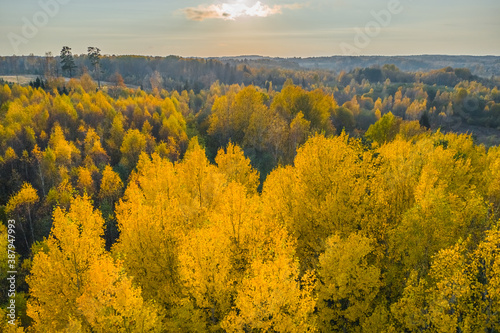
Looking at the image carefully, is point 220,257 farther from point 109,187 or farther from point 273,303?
point 109,187

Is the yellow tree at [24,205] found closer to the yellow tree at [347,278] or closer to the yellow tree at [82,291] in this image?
the yellow tree at [82,291]

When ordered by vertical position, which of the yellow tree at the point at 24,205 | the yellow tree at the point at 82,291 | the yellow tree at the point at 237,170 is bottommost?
the yellow tree at the point at 24,205

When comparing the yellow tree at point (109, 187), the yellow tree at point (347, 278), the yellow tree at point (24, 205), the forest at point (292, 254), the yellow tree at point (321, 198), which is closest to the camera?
the forest at point (292, 254)

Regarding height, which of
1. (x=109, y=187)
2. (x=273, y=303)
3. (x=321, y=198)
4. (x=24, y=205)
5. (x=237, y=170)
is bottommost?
(x=24, y=205)

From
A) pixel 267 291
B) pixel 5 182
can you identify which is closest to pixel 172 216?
pixel 267 291

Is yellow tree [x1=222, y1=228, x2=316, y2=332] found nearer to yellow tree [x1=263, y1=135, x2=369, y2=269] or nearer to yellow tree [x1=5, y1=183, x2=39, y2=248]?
yellow tree [x1=263, y1=135, x2=369, y2=269]

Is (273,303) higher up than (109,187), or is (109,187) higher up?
(273,303)

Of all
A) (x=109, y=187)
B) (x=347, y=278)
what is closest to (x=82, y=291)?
(x=347, y=278)

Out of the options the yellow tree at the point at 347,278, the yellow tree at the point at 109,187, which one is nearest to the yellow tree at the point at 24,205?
the yellow tree at the point at 109,187

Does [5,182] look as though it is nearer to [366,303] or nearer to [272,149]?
[272,149]

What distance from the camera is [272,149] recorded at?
6456 cm

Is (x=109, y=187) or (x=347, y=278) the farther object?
(x=109, y=187)

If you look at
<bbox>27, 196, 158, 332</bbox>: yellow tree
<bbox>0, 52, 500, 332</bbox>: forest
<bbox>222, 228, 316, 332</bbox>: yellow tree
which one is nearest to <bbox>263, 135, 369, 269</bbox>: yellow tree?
<bbox>0, 52, 500, 332</bbox>: forest

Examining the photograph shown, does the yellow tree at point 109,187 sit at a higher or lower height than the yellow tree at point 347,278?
lower
